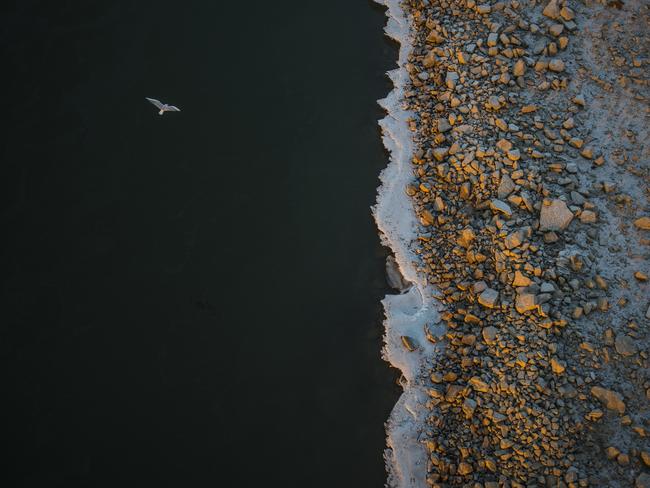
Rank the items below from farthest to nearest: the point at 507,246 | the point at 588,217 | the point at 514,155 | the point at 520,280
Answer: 1. the point at 514,155
2. the point at 588,217
3. the point at 507,246
4. the point at 520,280

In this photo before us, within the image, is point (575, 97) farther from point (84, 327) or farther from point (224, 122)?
point (84, 327)

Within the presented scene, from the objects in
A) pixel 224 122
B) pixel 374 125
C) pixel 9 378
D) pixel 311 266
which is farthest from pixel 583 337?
pixel 9 378

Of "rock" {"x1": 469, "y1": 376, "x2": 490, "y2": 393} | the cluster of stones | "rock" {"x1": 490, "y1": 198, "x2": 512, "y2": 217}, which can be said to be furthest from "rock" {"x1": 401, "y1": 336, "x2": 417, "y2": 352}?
"rock" {"x1": 490, "y1": 198, "x2": 512, "y2": 217}

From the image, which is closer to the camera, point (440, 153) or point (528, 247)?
point (528, 247)

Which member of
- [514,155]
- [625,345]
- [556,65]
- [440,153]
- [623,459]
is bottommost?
[623,459]

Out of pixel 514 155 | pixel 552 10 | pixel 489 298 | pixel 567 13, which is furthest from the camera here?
pixel 552 10

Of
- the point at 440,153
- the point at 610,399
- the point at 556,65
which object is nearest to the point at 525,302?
the point at 610,399

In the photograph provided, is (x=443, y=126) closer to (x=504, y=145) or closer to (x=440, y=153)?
(x=440, y=153)
